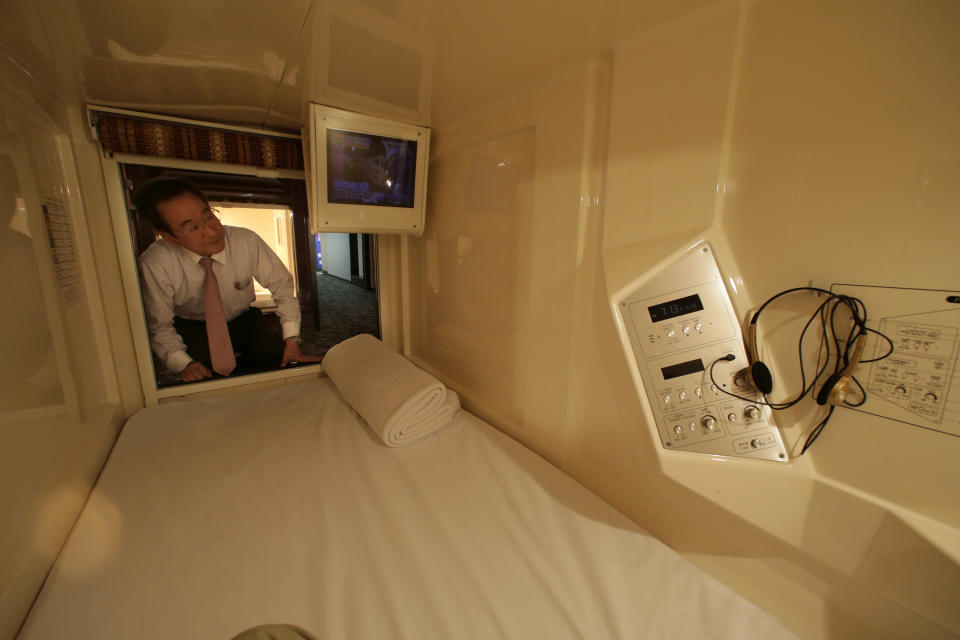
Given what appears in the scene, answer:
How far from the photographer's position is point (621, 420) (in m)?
0.93

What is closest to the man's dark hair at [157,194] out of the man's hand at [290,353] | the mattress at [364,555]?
the man's hand at [290,353]

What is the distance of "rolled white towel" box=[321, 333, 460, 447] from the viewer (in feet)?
4.06

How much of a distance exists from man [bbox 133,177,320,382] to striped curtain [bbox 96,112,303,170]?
5.6 inches

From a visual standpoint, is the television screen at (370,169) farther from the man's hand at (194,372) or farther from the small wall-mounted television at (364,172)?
the man's hand at (194,372)

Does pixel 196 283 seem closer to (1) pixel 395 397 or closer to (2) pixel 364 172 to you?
(2) pixel 364 172

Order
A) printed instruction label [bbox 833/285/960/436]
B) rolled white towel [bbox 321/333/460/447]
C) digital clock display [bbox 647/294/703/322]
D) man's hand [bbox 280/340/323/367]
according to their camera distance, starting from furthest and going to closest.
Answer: man's hand [bbox 280/340/323/367] < rolled white towel [bbox 321/333/460/447] < digital clock display [bbox 647/294/703/322] < printed instruction label [bbox 833/285/960/436]

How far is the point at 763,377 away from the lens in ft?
2.25

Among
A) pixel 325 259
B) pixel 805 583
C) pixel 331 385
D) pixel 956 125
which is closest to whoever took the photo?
pixel 956 125

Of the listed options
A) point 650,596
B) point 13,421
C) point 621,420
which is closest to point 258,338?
point 13,421

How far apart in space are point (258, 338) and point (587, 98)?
1785 mm

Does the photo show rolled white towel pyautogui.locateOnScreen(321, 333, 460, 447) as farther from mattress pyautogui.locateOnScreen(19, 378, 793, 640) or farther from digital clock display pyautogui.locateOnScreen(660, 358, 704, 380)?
digital clock display pyautogui.locateOnScreen(660, 358, 704, 380)

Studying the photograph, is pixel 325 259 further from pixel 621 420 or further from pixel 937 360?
pixel 937 360

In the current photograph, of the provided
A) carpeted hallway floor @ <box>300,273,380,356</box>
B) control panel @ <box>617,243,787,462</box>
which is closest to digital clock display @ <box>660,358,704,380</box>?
control panel @ <box>617,243,787,462</box>

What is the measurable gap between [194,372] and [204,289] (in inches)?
15.5
